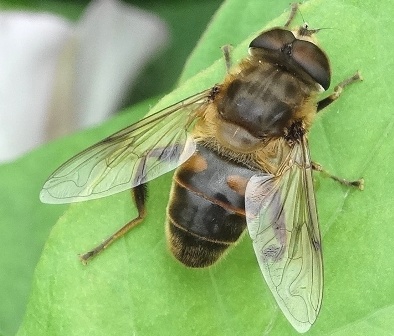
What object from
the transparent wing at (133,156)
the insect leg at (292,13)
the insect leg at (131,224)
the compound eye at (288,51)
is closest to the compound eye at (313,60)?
the compound eye at (288,51)

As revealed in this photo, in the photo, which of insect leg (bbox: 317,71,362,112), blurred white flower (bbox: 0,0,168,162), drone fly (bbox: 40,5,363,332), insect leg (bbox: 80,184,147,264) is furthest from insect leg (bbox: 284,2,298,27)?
blurred white flower (bbox: 0,0,168,162)

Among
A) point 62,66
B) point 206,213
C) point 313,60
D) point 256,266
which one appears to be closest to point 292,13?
point 313,60

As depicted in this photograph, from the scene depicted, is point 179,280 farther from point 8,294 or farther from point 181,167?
point 8,294

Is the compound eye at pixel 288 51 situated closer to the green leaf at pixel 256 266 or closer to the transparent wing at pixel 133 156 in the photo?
the green leaf at pixel 256 266

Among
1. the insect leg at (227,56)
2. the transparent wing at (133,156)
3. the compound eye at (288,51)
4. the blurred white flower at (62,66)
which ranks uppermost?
the compound eye at (288,51)

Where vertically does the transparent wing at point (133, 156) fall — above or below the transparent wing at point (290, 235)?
below

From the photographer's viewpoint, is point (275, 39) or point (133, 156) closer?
point (275, 39)

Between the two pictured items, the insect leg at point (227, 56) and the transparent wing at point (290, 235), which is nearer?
the transparent wing at point (290, 235)

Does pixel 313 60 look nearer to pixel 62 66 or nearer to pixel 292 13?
pixel 292 13
